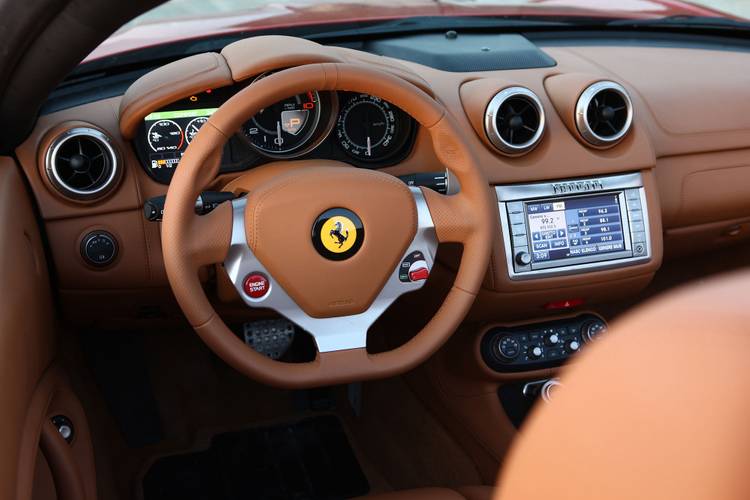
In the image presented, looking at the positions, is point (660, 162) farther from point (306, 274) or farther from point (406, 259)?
point (306, 274)

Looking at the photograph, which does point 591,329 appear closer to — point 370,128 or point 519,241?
point 519,241

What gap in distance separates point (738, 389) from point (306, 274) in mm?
1217

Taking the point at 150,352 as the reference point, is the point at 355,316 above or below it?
above

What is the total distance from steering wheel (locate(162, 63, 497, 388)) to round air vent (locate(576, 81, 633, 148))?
1.55ft

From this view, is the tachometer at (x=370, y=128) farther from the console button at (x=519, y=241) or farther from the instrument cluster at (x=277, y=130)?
the console button at (x=519, y=241)

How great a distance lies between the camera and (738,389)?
63cm

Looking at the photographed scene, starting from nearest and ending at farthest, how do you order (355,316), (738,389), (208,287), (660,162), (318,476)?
(738,389)
(355,316)
(208,287)
(660,162)
(318,476)

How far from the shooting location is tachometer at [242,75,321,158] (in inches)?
78.2

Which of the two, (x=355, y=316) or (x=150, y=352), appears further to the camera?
(x=150, y=352)

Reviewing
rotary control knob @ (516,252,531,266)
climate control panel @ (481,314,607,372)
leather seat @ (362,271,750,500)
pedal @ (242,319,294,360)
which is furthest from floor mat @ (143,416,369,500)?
leather seat @ (362,271,750,500)

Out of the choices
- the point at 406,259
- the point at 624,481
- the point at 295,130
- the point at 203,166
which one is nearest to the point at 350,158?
the point at 295,130

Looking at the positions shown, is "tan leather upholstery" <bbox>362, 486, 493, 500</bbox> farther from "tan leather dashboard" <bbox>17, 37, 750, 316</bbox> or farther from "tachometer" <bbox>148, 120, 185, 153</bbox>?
"tachometer" <bbox>148, 120, 185, 153</bbox>

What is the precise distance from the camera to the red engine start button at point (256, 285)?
179cm

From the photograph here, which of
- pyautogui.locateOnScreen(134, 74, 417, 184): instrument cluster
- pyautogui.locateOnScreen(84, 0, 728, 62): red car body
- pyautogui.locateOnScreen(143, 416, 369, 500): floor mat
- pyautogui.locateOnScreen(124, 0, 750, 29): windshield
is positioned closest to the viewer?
pyautogui.locateOnScreen(134, 74, 417, 184): instrument cluster
